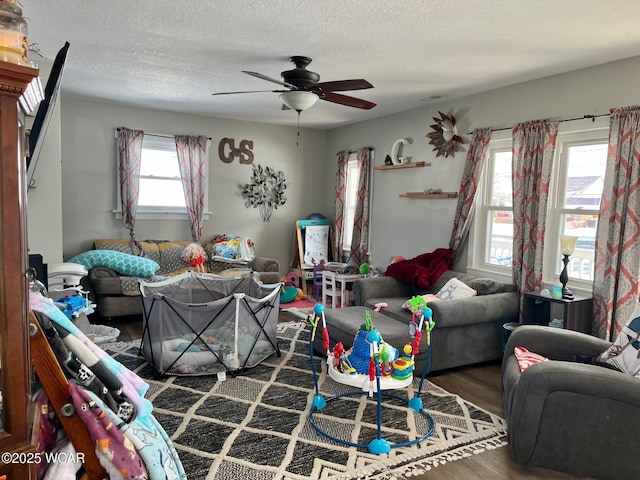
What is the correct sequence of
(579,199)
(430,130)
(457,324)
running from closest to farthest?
(457,324)
(579,199)
(430,130)

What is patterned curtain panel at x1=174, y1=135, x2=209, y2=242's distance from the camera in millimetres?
5727

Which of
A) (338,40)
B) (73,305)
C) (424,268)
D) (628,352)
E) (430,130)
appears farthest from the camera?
(430,130)

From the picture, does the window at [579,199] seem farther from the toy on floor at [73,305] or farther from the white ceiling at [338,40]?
the toy on floor at [73,305]

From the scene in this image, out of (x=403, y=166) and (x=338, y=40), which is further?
(x=403, y=166)

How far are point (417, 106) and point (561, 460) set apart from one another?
3.86 m

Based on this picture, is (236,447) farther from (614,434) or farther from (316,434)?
(614,434)

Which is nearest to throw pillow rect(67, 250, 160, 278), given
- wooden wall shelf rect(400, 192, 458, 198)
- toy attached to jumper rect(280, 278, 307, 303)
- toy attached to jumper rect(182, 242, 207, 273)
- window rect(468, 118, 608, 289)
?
toy attached to jumper rect(182, 242, 207, 273)

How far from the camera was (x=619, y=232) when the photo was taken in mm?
→ 3201

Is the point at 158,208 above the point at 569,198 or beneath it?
beneath

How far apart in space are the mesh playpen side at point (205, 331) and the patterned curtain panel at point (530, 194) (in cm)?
212

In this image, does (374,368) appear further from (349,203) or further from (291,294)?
(349,203)

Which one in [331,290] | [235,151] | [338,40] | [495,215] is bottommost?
[331,290]

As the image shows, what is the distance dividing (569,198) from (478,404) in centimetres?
190

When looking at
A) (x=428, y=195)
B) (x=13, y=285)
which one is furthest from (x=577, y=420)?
(x=428, y=195)
